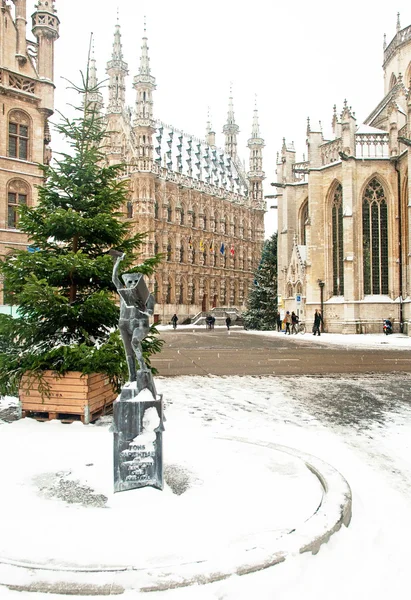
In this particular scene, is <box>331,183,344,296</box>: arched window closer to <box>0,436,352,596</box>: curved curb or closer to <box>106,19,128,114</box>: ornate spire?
<box>0,436,352,596</box>: curved curb

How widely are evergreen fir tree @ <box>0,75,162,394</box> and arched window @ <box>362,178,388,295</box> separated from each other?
90.7 feet

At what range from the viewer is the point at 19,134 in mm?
25969

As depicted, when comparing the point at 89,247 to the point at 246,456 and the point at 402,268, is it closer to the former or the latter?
the point at 246,456

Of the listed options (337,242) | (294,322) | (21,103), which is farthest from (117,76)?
(294,322)

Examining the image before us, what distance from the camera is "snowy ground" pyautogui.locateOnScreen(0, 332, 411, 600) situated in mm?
2918

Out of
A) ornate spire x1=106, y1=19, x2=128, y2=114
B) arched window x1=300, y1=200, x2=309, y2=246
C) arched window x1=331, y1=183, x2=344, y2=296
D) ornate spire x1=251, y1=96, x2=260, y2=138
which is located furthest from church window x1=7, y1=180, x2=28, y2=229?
ornate spire x1=251, y1=96, x2=260, y2=138

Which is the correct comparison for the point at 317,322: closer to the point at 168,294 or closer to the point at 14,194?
the point at 14,194

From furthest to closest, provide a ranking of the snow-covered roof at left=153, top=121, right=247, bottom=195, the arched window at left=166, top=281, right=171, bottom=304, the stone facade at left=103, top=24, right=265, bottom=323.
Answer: the snow-covered roof at left=153, top=121, right=247, bottom=195
the arched window at left=166, top=281, right=171, bottom=304
the stone facade at left=103, top=24, right=265, bottom=323

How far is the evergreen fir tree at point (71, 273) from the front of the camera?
7.14m

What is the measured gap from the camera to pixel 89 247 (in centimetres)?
843

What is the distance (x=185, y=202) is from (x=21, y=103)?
39.8 meters

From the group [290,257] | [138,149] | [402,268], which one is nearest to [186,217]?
[138,149]

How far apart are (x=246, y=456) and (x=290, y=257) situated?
38630 mm

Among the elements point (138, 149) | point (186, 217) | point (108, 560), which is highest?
point (138, 149)
